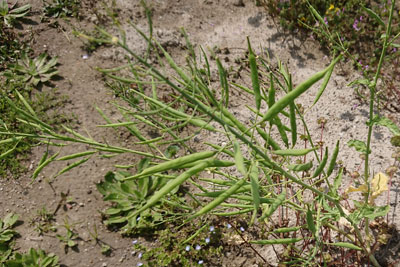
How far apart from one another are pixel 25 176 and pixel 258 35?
90.5 inches

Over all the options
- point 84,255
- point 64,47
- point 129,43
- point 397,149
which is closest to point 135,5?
point 129,43

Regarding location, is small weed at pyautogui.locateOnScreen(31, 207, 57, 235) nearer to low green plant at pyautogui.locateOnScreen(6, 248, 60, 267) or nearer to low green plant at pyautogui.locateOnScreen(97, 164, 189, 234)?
low green plant at pyautogui.locateOnScreen(6, 248, 60, 267)

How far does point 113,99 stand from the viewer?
3.55 meters

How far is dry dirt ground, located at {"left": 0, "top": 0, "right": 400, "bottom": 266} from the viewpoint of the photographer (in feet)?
9.68

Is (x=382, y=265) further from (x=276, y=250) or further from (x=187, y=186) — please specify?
(x=187, y=186)

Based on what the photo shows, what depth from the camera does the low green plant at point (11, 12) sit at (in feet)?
13.1

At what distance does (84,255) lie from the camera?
9.52ft

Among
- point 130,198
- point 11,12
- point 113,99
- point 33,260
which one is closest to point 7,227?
point 33,260

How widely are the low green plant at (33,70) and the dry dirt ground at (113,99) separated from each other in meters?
0.10

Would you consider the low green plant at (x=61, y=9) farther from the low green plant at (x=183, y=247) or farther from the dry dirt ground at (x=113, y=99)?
the low green plant at (x=183, y=247)

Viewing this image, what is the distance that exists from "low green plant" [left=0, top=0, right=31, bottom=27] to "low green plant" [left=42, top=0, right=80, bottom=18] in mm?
183

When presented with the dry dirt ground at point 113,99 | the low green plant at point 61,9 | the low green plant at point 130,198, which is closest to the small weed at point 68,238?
the dry dirt ground at point 113,99

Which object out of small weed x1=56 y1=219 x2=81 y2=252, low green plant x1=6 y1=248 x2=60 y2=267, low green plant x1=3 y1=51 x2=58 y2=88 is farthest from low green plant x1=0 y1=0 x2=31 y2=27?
low green plant x1=6 y1=248 x2=60 y2=267

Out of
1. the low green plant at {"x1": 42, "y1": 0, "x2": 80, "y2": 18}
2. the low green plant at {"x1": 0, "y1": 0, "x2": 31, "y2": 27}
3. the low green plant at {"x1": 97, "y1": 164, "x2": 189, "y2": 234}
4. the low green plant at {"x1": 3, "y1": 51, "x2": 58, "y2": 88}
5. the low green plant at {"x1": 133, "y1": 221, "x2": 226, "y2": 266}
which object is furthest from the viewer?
the low green plant at {"x1": 42, "y1": 0, "x2": 80, "y2": 18}
